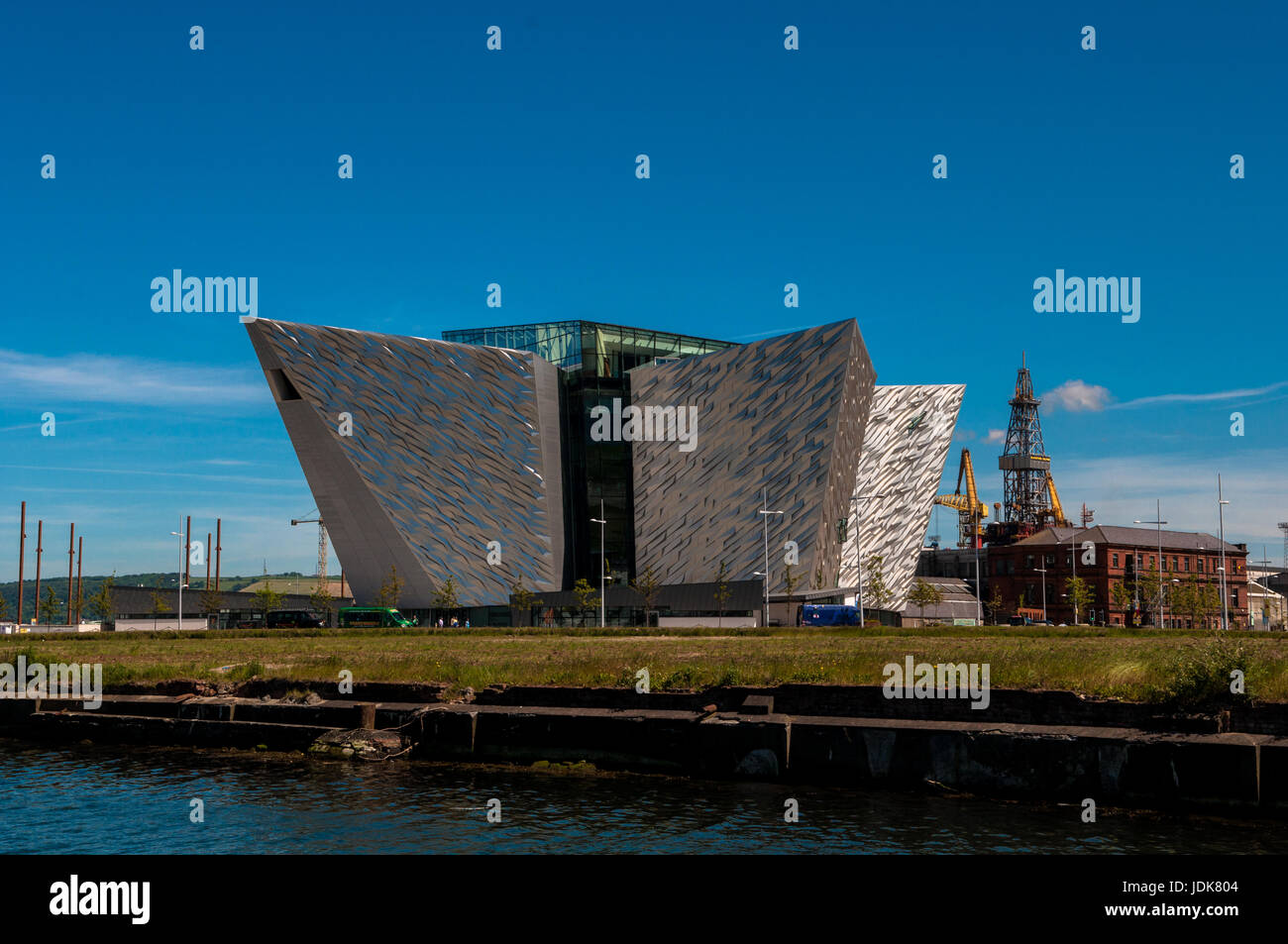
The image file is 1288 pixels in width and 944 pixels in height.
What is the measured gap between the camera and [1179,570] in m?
108

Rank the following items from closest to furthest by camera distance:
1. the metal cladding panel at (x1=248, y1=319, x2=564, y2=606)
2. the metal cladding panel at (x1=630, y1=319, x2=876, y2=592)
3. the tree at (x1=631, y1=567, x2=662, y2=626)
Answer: the metal cladding panel at (x1=248, y1=319, x2=564, y2=606), the metal cladding panel at (x1=630, y1=319, x2=876, y2=592), the tree at (x1=631, y1=567, x2=662, y2=626)

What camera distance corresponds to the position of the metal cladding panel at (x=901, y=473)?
236ft

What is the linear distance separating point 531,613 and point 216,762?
4577 centimetres

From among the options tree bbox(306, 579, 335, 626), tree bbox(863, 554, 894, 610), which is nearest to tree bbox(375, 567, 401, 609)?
tree bbox(306, 579, 335, 626)

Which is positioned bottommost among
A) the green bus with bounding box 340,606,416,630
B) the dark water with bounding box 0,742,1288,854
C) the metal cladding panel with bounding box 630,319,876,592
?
the dark water with bounding box 0,742,1288,854

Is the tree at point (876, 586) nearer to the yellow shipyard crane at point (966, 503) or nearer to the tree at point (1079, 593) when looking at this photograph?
the tree at point (1079, 593)

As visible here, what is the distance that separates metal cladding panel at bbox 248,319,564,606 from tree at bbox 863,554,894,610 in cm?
2010

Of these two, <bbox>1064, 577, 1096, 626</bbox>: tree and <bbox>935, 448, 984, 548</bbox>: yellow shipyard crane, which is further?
<bbox>935, 448, 984, 548</bbox>: yellow shipyard crane

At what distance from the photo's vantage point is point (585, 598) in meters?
65.0

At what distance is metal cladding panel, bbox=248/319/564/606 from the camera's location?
201ft

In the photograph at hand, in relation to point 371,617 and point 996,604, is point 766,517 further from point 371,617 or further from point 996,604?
point 996,604

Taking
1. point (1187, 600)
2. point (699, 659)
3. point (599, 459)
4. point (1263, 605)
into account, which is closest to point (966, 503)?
point (1263, 605)

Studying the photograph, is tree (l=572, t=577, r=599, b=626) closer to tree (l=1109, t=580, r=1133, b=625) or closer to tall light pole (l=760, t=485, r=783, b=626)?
tall light pole (l=760, t=485, r=783, b=626)
